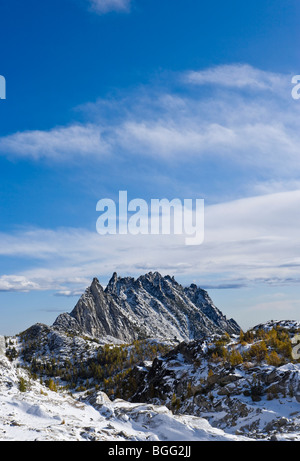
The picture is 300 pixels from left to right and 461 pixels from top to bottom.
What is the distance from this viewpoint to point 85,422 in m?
47.9

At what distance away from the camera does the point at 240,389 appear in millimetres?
79125

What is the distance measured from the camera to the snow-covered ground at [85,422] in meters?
37.6

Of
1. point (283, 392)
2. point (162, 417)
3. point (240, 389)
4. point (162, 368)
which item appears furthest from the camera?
point (162, 368)

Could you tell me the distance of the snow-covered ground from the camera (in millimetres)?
37625

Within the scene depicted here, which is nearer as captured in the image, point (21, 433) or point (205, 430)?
point (21, 433)
